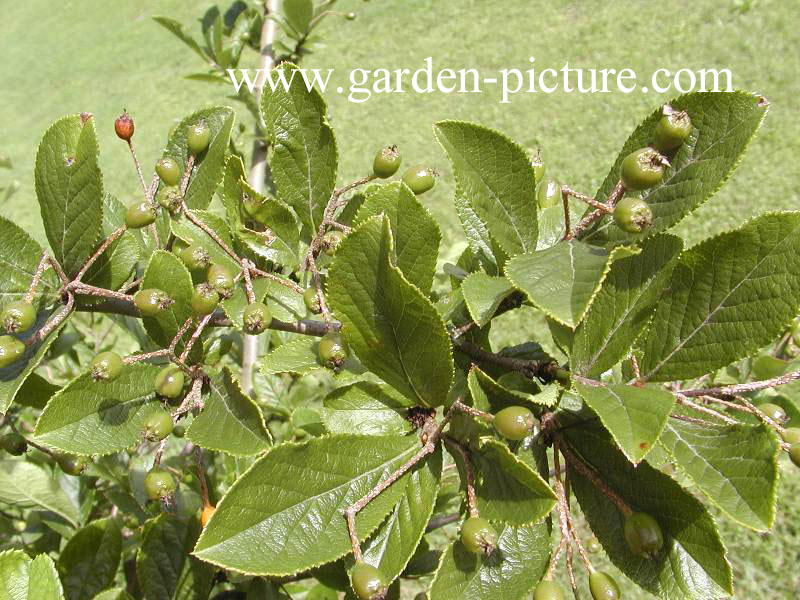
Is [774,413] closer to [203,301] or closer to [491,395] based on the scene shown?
[491,395]

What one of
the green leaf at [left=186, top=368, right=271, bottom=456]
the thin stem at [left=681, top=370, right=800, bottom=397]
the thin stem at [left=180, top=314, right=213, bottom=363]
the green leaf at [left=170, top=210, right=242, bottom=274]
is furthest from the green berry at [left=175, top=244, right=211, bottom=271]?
the thin stem at [left=681, top=370, right=800, bottom=397]

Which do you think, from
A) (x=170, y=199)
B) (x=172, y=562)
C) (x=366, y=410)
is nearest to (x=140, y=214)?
(x=170, y=199)

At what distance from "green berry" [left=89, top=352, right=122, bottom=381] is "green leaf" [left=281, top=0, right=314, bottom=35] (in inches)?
77.5

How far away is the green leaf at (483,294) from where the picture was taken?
112 centimetres

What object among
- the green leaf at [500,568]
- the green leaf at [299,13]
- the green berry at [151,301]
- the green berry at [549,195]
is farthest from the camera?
the green leaf at [299,13]

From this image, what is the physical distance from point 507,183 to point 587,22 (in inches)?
338

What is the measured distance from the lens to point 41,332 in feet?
4.25

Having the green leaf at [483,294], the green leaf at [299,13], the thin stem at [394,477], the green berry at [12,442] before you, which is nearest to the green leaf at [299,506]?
the thin stem at [394,477]

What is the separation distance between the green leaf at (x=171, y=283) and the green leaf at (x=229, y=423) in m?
0.14

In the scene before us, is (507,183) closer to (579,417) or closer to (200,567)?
(579,417)

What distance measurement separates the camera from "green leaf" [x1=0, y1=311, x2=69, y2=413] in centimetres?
123

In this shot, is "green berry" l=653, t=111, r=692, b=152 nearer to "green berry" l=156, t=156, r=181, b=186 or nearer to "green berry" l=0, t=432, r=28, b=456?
"green berry" l=156, t=156, r=181, b=186

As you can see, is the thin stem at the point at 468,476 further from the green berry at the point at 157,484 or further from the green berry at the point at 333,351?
the green berry at the point at 157,484

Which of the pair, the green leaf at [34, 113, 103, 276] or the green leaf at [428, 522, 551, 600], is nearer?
the green leaf at [428, 522, 551, 600]
